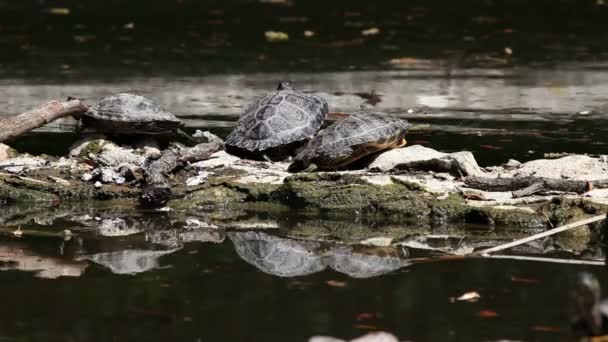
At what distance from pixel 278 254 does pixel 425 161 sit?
1686 mm

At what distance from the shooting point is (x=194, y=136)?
9.07 meters

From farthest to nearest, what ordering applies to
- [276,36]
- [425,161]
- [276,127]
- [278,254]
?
[276,36] → [276,127] → [425,161] → [278,254]

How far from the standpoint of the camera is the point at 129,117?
8.79m

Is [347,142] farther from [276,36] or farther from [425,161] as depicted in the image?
[276,36]

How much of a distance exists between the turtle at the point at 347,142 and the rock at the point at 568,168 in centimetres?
94

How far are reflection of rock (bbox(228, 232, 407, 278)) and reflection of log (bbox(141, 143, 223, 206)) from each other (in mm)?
858

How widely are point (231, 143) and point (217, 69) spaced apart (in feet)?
17.2

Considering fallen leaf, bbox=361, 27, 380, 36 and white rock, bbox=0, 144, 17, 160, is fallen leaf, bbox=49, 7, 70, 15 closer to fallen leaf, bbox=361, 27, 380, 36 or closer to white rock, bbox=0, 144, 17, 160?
fallen leaf, bbox=361, 27, 380, 36

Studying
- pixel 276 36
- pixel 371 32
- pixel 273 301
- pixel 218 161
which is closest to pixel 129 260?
pixel 273 301

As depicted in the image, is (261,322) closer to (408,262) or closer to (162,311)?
(162,311)

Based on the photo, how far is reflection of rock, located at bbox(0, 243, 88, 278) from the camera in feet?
20.5

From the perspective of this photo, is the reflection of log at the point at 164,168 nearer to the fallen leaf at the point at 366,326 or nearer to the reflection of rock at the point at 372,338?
the fallen leaf at the point at 366,326

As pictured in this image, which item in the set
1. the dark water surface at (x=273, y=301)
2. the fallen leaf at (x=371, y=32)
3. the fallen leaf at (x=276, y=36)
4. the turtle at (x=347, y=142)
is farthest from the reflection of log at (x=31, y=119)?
the fallen leaf at (x=371, y=32)

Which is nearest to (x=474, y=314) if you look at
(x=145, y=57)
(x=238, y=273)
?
(x=238, y=273)
